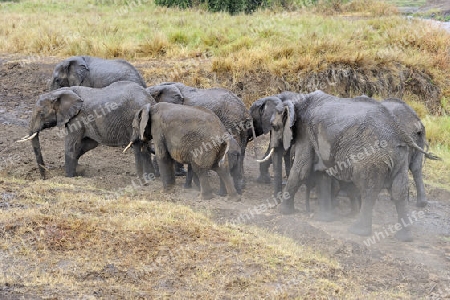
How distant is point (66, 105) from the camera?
11.0 meters

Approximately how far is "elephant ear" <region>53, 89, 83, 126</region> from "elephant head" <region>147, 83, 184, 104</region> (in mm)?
1293

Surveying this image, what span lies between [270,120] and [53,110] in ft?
12.0

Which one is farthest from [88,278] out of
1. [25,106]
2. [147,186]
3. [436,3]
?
[436,3]

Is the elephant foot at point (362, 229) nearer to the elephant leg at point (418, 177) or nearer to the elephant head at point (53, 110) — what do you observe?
the elephant leg at point (418, 177)

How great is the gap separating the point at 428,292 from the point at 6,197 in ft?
17.8

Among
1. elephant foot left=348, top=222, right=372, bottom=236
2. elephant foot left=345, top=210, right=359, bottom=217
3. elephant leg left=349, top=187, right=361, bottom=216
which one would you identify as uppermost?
elephant foot left=348, top=222, right=372, bottom=236

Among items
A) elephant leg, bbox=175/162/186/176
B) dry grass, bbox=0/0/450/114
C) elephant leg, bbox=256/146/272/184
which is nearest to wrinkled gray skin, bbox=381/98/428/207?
elephant leg, bbox=256/146/272/184

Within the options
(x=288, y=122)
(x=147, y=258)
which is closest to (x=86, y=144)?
(x=288, y=122)

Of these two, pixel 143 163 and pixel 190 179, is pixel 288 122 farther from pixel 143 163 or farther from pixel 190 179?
pixel 143 163

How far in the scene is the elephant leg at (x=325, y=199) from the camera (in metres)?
9.32

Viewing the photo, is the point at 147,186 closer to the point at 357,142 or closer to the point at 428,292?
the point at 357,142

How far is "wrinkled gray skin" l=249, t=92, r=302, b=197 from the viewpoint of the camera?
10133mm

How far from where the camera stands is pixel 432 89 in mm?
16453

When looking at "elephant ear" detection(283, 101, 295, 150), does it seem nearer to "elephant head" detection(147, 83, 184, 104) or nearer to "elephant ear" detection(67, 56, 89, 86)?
"elephant head" detection(147, 83, 184, 104)
